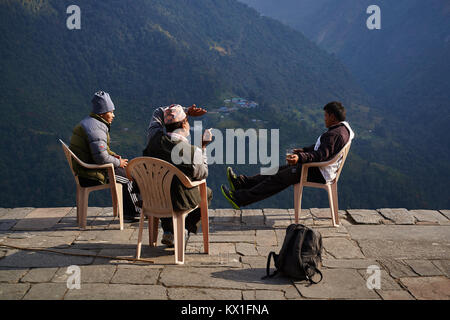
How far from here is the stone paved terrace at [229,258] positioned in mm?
3045

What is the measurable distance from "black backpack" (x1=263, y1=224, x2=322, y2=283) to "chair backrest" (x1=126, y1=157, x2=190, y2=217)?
86 centimetres

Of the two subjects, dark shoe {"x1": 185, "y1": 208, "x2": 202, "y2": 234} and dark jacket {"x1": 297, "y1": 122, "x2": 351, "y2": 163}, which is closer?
dark shoe {"x1": 185, "y1": 208, "x2": 202, "y2": 234}

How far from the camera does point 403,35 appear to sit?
8819 centimetres

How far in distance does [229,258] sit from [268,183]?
114cm

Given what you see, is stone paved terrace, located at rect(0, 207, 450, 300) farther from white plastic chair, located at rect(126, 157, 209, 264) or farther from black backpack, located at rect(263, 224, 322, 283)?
white plastic chair, located at rect(126, 157, 209, 264)

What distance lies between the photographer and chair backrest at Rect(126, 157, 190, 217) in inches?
134

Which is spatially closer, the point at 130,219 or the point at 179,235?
the point at 179,235

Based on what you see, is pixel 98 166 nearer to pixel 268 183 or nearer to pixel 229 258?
pixel 229 258

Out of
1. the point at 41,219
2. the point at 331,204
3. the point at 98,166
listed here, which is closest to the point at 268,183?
the point at 331,204

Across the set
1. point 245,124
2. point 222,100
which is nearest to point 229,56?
point 222,100

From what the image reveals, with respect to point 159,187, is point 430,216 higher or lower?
lower

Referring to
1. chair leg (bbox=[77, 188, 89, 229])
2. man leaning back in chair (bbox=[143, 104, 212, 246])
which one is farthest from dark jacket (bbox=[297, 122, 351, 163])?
chair leg (bbox=[77, 188, 89, 229])

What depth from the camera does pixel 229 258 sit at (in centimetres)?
370

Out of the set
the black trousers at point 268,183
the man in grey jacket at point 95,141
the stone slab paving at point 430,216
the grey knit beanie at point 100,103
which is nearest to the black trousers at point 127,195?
the man in grey jacket at point 95,141
